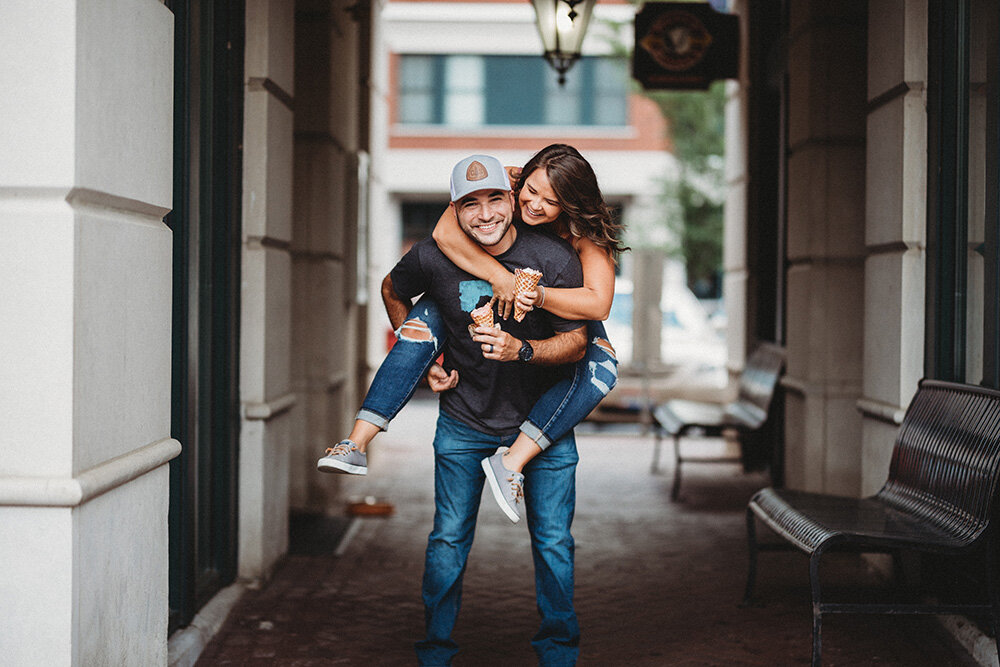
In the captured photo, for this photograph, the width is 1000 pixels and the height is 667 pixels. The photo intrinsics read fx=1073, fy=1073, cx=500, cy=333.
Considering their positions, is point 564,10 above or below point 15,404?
above

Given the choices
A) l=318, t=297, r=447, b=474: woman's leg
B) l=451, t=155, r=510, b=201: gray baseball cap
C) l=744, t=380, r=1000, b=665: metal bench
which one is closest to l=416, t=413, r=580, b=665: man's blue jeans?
l=318, t=297, r=447, b=474: woman's leg

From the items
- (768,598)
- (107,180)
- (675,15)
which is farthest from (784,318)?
(107,180)

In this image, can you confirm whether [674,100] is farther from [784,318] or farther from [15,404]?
[15,404]

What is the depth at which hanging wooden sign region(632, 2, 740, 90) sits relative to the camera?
1020 cm

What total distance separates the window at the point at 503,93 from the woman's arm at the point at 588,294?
29.3 m

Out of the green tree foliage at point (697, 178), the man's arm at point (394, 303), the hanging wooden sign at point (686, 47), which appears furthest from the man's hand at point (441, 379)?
the green tree foliage at point (697, 178)

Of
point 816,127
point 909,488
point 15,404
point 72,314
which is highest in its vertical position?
point 816,127

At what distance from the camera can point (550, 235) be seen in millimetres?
4082

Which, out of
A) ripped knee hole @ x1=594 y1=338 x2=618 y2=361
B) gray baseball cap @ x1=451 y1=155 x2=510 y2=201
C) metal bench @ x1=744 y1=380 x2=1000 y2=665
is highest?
gray baseball cap @ x1=451 y1=155 x2=510 y2=201

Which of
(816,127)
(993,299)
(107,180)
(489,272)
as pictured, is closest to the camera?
(107,180)

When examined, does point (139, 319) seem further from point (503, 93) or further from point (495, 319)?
point (503, 93)

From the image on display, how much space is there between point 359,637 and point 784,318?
577 centimetres

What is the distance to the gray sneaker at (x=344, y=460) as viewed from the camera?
12.6 ft

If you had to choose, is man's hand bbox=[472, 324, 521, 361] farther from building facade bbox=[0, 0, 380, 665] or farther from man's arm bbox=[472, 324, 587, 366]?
building facade bbox=[0, 0, 380, 665]
